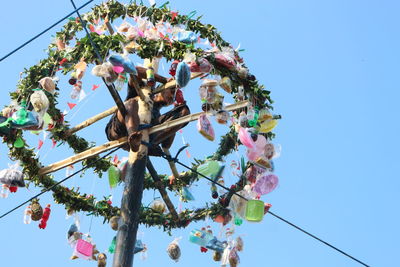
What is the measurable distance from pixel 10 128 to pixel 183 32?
235 cm

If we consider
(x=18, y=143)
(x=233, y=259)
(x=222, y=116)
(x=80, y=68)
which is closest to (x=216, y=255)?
(x=233, y=259)

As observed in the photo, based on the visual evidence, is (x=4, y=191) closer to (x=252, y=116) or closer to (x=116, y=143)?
(x=116, y=143)

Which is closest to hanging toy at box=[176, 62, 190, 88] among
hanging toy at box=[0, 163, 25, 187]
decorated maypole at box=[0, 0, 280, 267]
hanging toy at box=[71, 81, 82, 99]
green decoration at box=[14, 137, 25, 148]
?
decorated maypole at box=[0, 0, 280, 267]

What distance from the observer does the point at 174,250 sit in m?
9.03

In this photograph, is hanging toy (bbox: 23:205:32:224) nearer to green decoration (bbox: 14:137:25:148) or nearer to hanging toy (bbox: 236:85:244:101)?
green decoration (bbox: 14:137:25:148)

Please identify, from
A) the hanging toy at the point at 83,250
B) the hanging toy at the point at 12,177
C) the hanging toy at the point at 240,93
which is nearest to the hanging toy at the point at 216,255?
the hanging toy at the point at 83,250

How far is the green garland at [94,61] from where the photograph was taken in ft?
26.1

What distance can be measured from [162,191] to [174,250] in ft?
2.72

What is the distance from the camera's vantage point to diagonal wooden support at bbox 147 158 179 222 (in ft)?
28.8

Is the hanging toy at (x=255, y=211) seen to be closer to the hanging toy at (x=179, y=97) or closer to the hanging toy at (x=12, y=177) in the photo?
the hanging toy at (x=179, y=97)

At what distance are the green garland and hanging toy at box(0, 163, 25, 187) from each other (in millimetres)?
176

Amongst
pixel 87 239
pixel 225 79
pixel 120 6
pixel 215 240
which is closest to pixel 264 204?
pixel 215 240

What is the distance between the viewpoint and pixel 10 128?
25.8 feet

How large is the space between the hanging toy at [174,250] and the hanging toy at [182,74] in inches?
96.5
